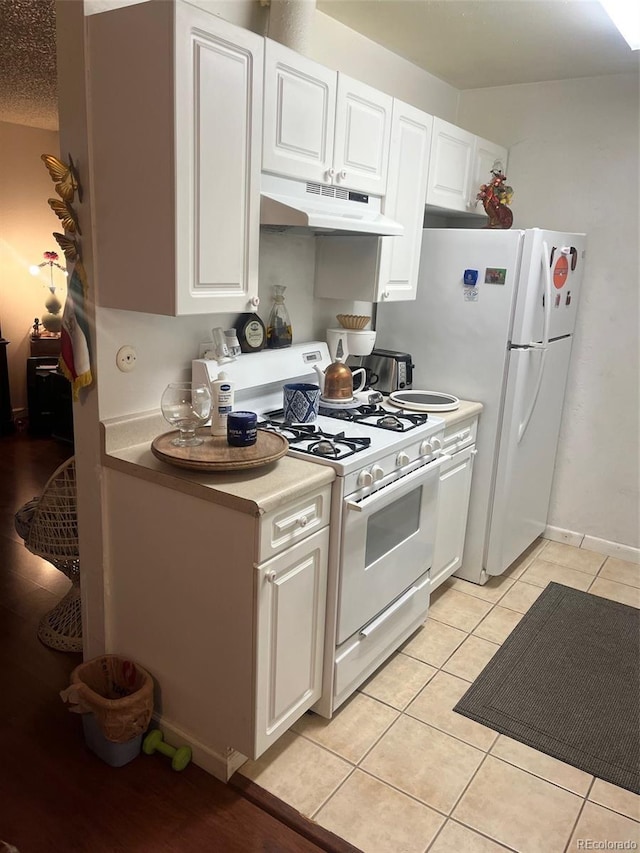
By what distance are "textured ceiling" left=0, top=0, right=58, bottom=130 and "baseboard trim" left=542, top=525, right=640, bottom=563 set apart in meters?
3.69

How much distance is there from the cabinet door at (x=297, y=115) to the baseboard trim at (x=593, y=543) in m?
2.57

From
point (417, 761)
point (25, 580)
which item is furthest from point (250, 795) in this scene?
point (25, 580)

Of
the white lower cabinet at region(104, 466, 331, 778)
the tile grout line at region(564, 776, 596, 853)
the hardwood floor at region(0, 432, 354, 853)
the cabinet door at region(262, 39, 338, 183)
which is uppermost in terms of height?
the cabinet door at region(262, 39, 338, 183)

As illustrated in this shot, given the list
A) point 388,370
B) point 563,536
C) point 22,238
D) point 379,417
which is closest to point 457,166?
point 388,370

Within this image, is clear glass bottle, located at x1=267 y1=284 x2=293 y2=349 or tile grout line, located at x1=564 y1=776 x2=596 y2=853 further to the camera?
clear glass bottle, located at x1=267 y1=284 x2=293 y2=349

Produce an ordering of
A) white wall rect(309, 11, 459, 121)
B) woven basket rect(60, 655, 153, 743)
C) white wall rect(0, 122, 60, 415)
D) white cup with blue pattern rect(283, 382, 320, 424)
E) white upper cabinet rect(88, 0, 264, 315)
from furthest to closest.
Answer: white wall rect(0, 122, 60, 415) → white wall rect(309, 11, 459, 121) → white cup with blue pattern rect(283, 382, 320, 424) → woven basket rect(60, 655, 153, 743) → white upper cabinet rect(88, 0, 264, 315)

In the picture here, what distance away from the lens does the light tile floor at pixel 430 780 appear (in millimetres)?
1897

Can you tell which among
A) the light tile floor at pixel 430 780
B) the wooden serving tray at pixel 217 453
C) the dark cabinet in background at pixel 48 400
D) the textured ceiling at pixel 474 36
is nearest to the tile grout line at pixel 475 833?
the light tile floor at pixel 430 780

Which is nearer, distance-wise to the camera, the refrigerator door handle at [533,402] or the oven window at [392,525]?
the oven window at [392,525]

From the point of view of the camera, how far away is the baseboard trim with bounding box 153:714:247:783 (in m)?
2.01

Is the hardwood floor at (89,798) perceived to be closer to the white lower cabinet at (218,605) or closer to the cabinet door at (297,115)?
the white lower cabinet at (218,605)

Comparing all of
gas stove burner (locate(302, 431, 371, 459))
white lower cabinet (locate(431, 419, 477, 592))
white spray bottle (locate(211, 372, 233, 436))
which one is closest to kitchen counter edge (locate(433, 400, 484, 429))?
white lower cabinet (locate(431, 419, 477, 592))

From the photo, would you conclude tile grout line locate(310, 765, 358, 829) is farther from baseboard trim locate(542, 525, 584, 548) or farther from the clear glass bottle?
baseboard trim locate(542, 525, 584, 548)

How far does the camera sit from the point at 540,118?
3.56m
